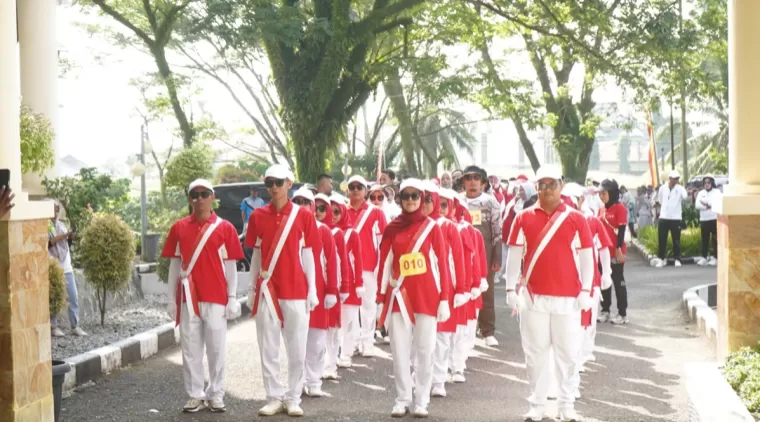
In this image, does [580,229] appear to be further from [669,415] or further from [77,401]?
[77,401]

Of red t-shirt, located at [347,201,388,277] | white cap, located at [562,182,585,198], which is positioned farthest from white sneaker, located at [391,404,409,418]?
red t-shirt, located at [347,201,388,277]

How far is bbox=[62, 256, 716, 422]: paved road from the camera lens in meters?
9.59

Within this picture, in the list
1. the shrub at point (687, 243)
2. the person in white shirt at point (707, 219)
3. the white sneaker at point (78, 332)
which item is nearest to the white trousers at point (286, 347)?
the white sneaker at point (78, 332)

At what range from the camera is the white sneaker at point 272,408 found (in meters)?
9.58

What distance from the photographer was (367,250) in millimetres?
13141

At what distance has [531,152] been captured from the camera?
3881 cm

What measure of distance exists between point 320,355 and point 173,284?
1.60 metres

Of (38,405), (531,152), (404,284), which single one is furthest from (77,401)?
(531,152)

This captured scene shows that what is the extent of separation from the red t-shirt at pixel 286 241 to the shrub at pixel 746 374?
352cm

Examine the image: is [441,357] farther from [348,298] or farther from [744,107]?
[744,107]

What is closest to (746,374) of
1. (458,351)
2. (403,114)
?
(458,351)

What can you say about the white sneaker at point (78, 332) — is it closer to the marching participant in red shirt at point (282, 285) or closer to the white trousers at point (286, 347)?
the marching participant in red shirt at point (282, 285)

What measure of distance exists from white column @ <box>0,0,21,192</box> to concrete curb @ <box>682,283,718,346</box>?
8.04 meters

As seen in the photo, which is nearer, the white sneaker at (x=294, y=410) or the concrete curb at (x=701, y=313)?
the white sneaker at (x=294, y=410)
